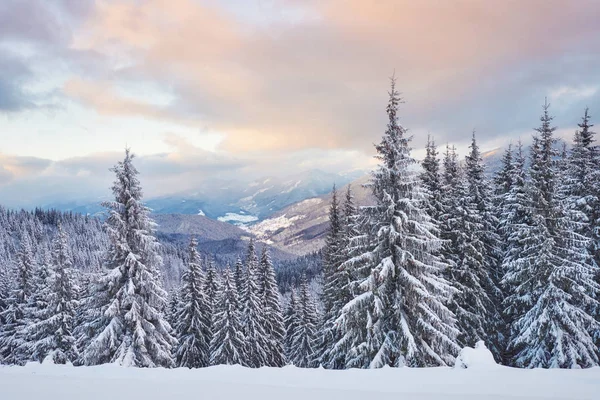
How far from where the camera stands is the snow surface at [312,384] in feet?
17.7

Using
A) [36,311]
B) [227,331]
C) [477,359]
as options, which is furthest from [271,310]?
[477,359]

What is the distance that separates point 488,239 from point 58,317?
32985 mm

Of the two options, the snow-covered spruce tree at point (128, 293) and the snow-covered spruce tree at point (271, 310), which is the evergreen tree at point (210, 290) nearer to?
the snow-covered spruce tree at point (271, 310)

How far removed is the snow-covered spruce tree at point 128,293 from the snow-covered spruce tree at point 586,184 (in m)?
24.8

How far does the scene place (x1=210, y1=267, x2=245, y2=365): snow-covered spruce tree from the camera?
28781mm

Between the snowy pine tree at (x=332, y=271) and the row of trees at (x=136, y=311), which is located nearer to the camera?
the row of trees at (x=136, y=311)

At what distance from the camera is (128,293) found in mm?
18109

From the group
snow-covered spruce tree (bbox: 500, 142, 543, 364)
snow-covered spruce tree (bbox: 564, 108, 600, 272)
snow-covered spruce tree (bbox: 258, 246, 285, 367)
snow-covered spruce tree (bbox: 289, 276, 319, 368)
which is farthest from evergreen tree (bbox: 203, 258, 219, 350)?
snow-covered spruce tree (bbox: 564, 108, 600, 272)

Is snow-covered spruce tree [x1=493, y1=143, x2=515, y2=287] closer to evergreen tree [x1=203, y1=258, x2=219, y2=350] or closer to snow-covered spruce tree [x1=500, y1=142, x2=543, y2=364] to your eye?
snow-covered spruce tree [x1=500, y1=142, x2=543, y2=364]

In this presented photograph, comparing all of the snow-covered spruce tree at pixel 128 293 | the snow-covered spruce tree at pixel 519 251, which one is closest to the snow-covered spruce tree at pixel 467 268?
the snow-covered spruce tree at pixel 519 251

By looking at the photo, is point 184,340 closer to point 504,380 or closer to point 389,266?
point 389,266

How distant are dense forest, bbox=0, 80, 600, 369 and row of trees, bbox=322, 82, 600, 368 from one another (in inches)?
3.1

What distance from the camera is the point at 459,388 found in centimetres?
561

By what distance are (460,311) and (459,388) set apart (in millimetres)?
15872
